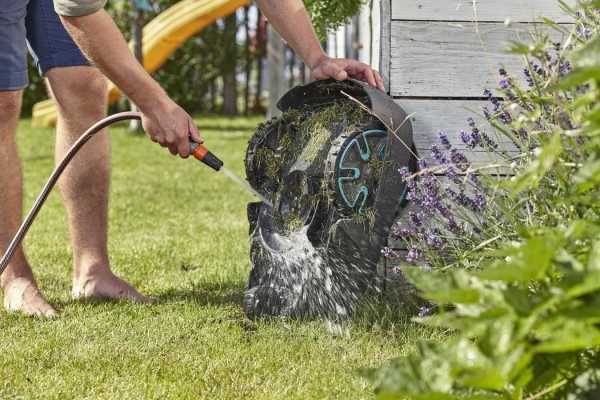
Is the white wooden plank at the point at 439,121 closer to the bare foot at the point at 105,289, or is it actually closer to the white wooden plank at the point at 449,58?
the white wooden plank at the point at 449,58

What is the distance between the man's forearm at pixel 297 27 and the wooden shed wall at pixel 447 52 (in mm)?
200

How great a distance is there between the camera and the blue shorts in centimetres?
268

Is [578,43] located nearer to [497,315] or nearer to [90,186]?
[497,315]

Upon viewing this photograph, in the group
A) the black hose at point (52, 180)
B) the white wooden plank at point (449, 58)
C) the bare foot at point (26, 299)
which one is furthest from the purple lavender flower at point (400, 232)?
the bare foot at point (26, 299)

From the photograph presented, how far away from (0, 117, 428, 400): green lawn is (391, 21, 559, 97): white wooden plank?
70 centimetres

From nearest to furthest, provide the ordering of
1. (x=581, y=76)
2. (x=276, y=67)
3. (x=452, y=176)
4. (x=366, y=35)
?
(x=581, y=76) < (x=452, y=176) < (x=366, y=35) < (x=276, y=67)

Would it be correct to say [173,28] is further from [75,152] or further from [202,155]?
[202,155]

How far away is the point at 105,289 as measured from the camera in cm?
281

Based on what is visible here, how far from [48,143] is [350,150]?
5.75 metres

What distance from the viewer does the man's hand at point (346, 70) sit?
244 cm

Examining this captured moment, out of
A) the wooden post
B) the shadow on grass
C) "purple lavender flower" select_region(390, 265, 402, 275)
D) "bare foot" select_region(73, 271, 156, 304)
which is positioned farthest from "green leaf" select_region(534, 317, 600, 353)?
the wooden post

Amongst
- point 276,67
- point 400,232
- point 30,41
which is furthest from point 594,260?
point 276,67

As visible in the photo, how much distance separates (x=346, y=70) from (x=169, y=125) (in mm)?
566

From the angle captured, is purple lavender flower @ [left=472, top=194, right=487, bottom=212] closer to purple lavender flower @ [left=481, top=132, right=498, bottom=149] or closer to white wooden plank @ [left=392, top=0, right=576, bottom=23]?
purple lavender flower @ [left=481, top=132, right=498, bottom=149]
